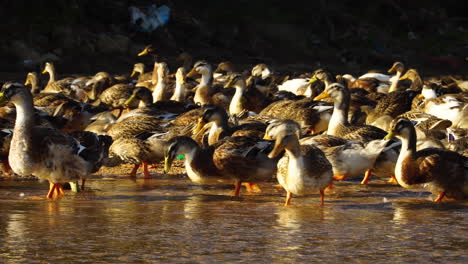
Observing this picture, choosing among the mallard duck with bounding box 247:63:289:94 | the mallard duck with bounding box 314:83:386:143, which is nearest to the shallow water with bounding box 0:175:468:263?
the mallard duck with bounding box 314:83:386:143

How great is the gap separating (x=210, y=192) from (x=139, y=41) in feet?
59.5

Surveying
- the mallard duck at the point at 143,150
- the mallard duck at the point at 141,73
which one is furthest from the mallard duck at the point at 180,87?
the mallard duck at the point at 143,150

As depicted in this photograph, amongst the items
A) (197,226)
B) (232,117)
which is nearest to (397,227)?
(197,226)

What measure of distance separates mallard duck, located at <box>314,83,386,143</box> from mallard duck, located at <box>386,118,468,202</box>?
6.74 ft

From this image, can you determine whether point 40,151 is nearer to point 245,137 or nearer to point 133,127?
point 245,137

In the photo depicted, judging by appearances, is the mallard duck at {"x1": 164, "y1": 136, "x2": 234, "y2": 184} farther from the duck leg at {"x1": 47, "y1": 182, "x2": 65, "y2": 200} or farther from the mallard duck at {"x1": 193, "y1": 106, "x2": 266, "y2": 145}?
the mallard duck at {"x1": 193, "y1": 106, "x2": 266, "y2": 145}

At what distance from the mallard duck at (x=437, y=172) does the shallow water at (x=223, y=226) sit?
0.23m

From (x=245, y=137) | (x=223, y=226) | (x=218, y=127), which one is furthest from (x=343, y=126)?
(x=223, y=226)

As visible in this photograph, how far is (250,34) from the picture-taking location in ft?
106

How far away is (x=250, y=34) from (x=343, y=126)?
19.3 m

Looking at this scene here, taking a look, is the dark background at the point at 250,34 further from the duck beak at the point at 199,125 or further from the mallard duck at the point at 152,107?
the duck beak at the point at 199,125

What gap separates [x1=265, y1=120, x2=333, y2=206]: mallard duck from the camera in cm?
952

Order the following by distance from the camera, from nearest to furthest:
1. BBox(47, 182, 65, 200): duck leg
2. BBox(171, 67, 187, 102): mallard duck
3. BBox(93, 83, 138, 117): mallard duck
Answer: BBox(47, 182, 65, 200): duck leg, BBox(93, 83, 138, 117): mallard duck, BBox(171, 67, 187, 102): mallard duck

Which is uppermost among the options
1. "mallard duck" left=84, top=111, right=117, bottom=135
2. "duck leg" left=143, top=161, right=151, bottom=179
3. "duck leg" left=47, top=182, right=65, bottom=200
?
"mallard duck" left=84, top=111, right=117, bottom=135
